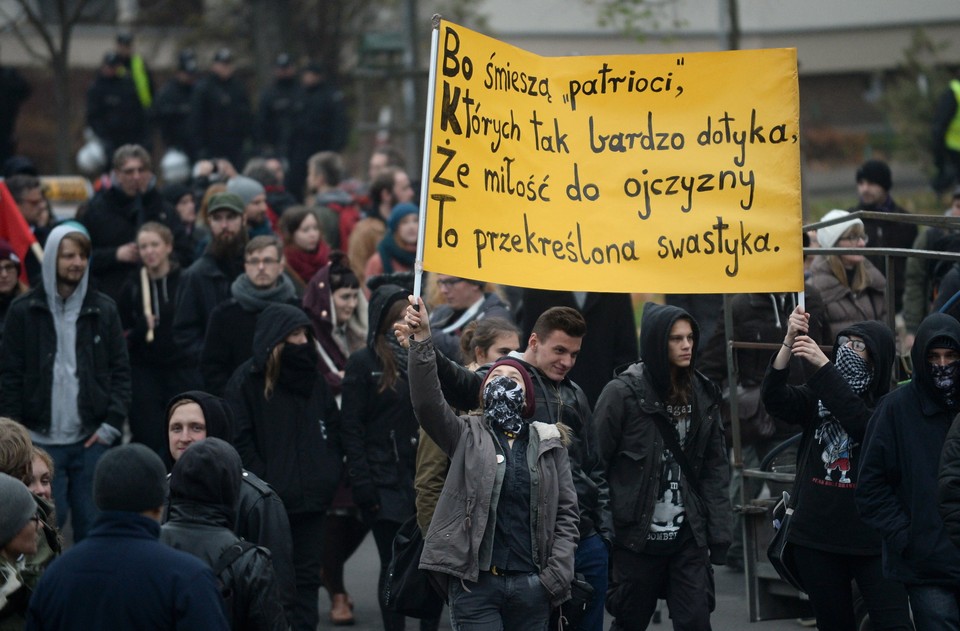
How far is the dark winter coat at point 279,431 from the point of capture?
8.18 meters

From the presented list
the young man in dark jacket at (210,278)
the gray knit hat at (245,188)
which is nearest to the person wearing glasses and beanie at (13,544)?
the young man in dark jacket at (210,278)

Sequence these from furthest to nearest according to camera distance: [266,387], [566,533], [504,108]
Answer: [266,387], [504,108], [566,533]

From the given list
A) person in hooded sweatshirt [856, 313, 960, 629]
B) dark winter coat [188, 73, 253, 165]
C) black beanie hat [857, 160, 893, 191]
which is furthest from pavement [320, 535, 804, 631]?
dark winter coat [188, 73, 253, 165]

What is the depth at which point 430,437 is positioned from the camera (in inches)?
257

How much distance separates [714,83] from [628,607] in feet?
7.82

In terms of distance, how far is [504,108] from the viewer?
682cm

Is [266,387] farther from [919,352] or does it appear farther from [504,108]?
[919,352]

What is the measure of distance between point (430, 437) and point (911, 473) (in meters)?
1.94

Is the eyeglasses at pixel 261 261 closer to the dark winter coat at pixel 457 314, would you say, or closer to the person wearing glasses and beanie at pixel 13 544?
the dark winter coat at pixel 457 314

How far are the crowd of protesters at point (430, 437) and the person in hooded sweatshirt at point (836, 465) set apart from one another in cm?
1

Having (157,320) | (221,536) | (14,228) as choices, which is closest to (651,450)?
(221,536)

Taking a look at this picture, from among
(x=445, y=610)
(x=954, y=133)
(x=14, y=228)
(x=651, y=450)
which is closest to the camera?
(x=651, y=450)

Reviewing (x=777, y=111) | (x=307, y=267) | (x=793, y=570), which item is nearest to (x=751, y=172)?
(x=777, y=111)

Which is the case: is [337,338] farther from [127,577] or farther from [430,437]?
[127,577]
